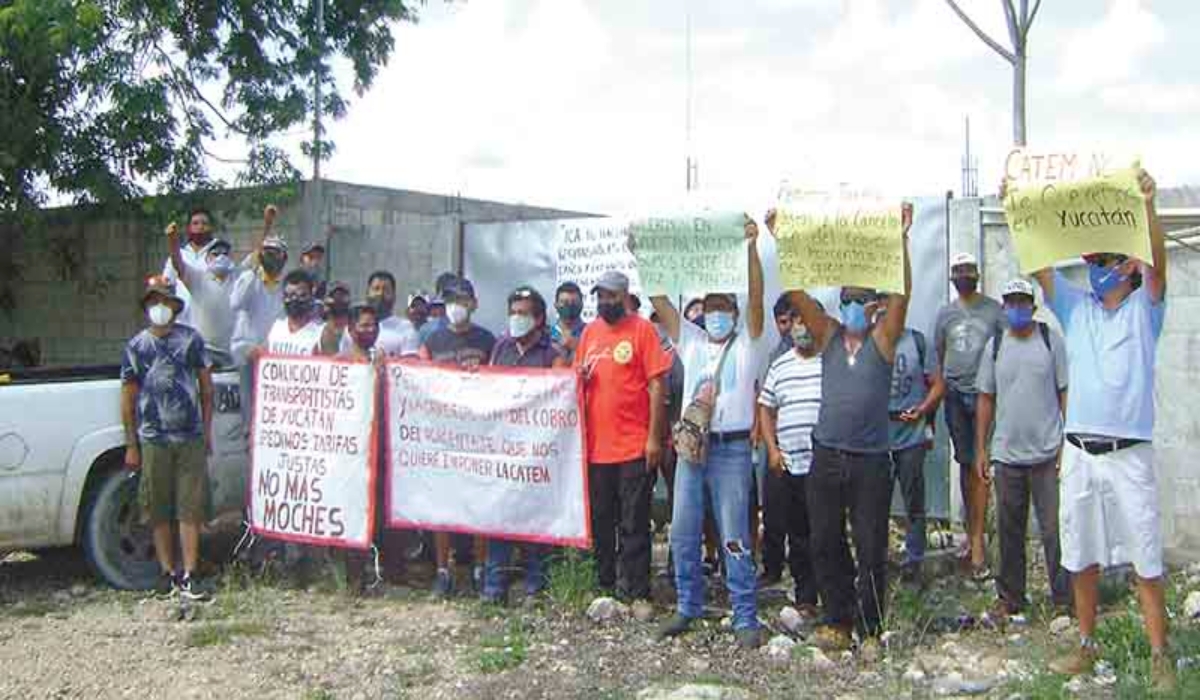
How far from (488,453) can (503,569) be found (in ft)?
2.16

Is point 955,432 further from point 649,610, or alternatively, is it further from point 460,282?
point 460,282

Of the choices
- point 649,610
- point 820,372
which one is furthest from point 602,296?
point 649,610

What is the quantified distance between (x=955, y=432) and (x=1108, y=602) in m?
1.31

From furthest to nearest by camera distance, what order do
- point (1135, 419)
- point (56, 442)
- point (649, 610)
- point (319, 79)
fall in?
point (319, 79)
point (56, 442)
point (649, 610)
point (1135, 419)

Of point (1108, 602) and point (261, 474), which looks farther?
point (261, 474)

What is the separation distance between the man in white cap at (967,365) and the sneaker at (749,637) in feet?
6.25

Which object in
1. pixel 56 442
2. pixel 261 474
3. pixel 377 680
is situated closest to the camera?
pixel 377 680

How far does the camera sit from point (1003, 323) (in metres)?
7.39

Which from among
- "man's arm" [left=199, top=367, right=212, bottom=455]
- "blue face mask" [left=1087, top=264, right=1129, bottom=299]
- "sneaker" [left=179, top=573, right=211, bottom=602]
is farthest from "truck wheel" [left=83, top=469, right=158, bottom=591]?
"blue face mask" [left=1087, top=264, right=1129, bottom=299]

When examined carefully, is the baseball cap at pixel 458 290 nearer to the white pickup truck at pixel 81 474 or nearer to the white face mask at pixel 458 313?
the white face mask at pixel 458 313

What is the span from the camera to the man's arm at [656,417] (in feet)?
21.7

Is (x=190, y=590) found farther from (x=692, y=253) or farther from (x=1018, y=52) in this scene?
(x=1018, y=52)

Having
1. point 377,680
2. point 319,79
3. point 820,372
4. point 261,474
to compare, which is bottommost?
point 377,680

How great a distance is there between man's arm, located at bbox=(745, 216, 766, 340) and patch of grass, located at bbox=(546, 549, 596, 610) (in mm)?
1635
